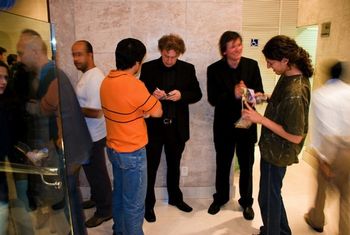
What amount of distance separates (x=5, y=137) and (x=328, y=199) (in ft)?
7.96

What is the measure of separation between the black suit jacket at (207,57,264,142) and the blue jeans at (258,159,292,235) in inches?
28.1

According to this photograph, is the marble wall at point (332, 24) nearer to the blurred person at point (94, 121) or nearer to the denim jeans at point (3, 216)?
the blurred person at point (94, 121)

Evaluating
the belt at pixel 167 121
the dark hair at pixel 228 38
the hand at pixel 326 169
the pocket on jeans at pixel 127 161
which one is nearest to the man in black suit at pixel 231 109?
the dark hair at pixel 228 38

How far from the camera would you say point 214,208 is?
310cm

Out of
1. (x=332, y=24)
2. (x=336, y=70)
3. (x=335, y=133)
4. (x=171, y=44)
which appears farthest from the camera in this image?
(x=332, y=24)

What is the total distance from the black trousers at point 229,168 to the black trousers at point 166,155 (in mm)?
379

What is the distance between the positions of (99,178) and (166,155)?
67 centimetres

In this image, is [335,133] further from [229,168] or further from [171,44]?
A: [171,44]

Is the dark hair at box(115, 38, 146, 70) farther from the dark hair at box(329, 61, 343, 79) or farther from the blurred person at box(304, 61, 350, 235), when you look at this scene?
the dark hair at box(329, 61, 343, 79)

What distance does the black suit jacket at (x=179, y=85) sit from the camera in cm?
281

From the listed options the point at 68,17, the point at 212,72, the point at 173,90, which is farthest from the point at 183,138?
the point at 68,17

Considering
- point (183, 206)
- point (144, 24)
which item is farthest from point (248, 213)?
point (144, 24)

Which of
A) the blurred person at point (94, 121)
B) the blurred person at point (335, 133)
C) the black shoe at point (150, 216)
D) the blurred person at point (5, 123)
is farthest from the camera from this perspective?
the black shoe at point (150, 216)

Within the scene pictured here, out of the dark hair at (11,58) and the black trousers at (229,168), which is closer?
the dark hair at (11,58)
